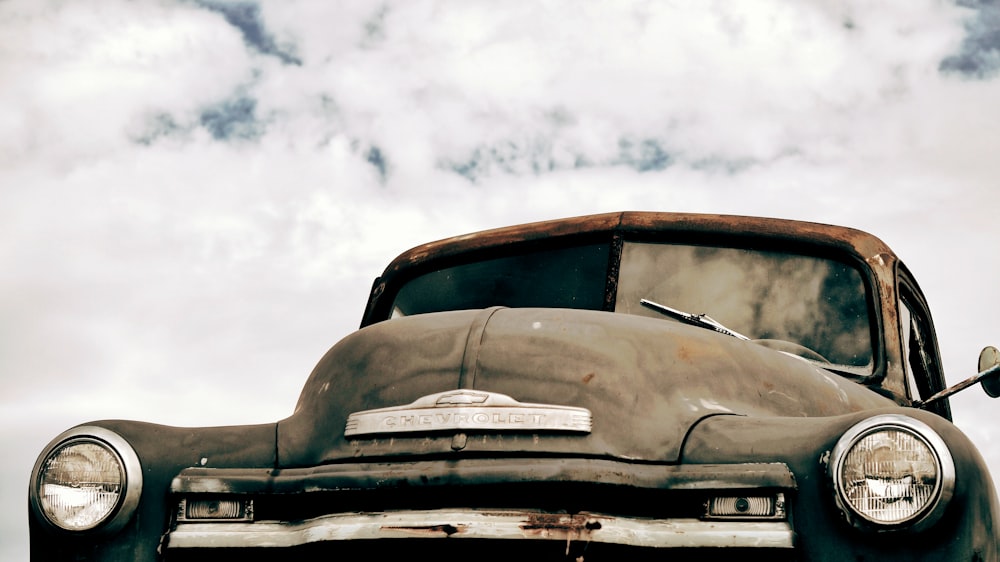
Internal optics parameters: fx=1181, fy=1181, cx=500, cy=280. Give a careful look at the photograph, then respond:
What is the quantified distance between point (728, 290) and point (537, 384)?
1.47 metres

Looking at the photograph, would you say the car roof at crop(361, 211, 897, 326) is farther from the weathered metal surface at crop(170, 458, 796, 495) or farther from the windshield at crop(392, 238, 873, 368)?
the weathered metal surface at crop(170, 458, 796, 495)

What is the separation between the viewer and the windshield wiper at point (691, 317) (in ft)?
13.3

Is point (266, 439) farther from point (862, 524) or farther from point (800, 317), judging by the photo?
point (800, 317)

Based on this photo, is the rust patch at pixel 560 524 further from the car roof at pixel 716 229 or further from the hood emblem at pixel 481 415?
the car roof at pixel 716 229

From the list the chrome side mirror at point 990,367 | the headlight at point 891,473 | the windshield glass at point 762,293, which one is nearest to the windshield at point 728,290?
the windshield glass at point 762,293

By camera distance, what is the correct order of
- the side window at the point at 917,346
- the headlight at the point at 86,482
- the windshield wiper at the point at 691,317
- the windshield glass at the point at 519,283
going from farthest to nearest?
the side window at the point at 917,346 → the windshield glass at the point at 519,283 → the windshield wiper at the point at 691,317 → the headlight at the point at 86,482

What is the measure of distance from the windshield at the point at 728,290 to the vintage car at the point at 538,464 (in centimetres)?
29

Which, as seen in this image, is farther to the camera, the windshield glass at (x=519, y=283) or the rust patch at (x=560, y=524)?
the windshield glass at (x=519, y=283)

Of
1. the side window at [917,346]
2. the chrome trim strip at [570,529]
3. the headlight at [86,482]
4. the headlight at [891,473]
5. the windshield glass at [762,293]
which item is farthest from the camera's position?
the side window at [917,346]

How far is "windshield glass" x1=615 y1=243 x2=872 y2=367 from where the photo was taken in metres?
4.30

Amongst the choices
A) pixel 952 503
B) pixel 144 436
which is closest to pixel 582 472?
pixel 952 503

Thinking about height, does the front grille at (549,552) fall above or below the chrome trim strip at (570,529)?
below

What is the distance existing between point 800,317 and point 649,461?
1.48 m

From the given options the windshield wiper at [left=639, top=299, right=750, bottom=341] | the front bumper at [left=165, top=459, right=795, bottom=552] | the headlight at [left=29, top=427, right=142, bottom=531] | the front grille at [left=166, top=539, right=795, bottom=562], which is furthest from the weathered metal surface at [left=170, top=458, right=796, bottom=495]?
the windshield wiper at [left=639, top=299, right=750, bottom=341]
